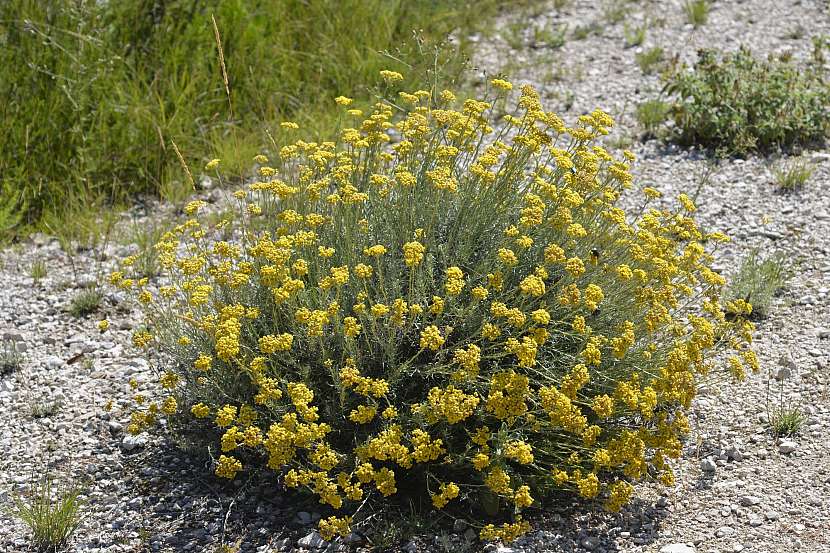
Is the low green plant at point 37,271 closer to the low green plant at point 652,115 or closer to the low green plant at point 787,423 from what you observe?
the low green plant at point 787,423

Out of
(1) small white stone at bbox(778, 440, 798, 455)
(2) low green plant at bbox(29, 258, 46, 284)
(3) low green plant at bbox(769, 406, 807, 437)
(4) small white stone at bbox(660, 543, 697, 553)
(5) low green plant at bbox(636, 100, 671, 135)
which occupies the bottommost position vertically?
(4) small white stone at bbox(660, 543, 697, 553)

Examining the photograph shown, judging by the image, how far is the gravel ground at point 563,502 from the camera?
11.8 ft

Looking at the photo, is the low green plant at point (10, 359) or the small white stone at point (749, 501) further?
the low green plant at point (10, 359)

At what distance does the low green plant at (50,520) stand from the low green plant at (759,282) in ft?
11.1

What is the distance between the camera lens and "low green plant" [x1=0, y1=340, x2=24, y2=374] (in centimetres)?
449

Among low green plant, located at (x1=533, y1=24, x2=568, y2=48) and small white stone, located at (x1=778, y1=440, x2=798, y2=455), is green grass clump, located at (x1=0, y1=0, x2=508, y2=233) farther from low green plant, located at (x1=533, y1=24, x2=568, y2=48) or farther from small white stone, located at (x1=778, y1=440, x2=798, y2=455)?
small white stone, located at (x1=778, y1=440, x2=798, y2=455)

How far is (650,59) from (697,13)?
41.7 inches

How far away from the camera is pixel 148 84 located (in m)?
6.67

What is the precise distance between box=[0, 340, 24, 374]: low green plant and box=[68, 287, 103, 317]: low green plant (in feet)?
1.40

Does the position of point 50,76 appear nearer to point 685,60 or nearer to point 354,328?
point 354,328

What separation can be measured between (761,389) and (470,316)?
5.56ft

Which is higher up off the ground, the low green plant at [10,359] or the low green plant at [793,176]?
the low green plant at [793,176]

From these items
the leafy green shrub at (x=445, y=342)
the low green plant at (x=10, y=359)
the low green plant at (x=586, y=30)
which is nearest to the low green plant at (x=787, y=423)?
the leafy green shrub at (x=445, y=342)

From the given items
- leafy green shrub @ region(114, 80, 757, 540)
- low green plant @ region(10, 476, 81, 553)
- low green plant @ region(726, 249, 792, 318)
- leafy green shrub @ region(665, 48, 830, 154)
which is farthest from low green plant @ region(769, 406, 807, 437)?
low green plant @ region(10, 476, 81, 553)
